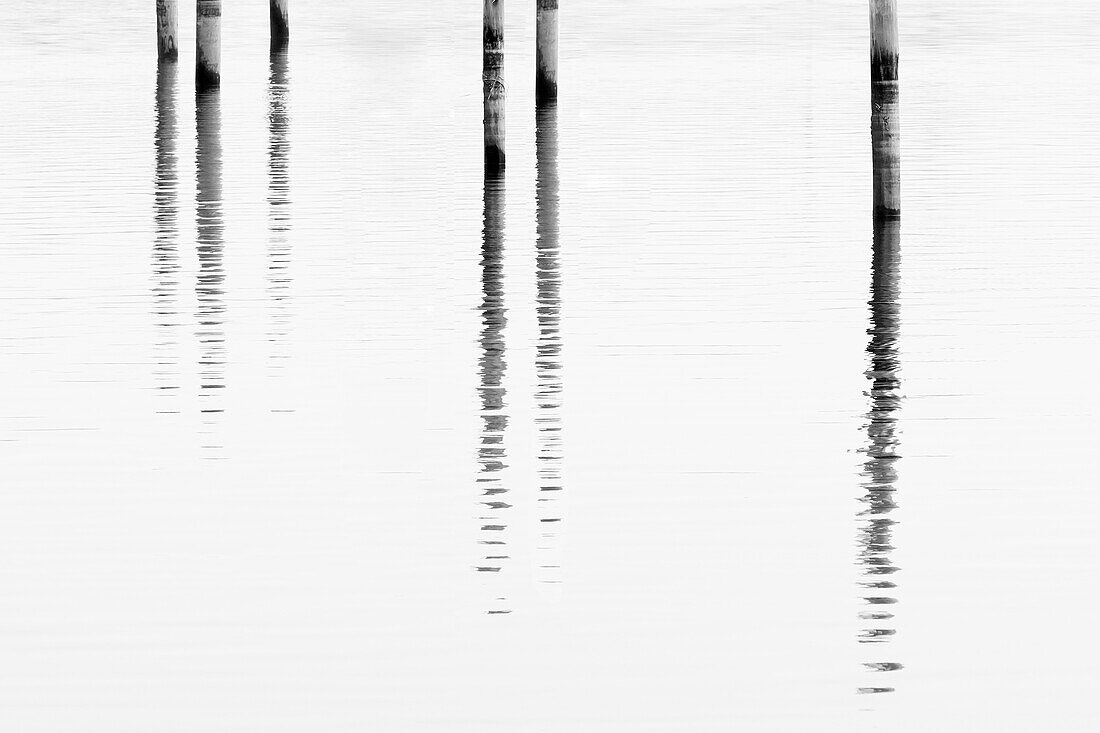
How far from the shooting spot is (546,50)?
108 ft

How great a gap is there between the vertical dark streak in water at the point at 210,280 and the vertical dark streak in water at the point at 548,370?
194cm

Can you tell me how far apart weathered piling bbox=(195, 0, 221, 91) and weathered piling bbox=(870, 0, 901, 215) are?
634 inches

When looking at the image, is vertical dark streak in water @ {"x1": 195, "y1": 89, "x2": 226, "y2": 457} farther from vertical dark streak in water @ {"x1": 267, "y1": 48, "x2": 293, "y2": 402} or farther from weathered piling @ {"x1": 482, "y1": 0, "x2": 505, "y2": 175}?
weathered piling @ {"x1": 482, "y1": 0, "x2": 505, "y2": 175}

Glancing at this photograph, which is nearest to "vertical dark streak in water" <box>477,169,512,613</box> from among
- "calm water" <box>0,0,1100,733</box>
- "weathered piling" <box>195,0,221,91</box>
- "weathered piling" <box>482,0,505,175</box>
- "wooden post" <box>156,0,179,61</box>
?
"calm water" <box>0,0,1100,733</box>

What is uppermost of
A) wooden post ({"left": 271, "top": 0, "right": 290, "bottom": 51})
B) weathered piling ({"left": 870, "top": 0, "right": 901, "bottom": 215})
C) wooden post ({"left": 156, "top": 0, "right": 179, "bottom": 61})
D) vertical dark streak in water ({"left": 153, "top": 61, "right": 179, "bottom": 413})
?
wooden post ({"left": 271, "top": 0, "right": 290, "bottom": 51})

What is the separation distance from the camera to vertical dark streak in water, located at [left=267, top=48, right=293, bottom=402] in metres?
16.0

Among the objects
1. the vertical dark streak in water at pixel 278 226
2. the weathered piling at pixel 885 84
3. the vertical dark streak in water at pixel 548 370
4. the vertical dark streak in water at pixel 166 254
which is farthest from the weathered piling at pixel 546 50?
the weathered piling at pixel 885 84

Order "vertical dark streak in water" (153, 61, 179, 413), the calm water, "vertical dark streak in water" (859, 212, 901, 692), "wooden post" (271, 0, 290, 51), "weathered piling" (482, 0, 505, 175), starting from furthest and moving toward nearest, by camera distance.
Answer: "wooden post" (271, 0, 290, 51) < "weathered piling" (482, 0, 505, 175) < "vertical dark streak in water" (153, 61, 179, 413) < "vertical dark streak in water" (859, 212, 901, 692) < the calm water

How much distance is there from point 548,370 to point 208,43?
2255cm

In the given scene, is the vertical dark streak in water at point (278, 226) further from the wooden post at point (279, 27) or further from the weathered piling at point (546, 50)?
the wooden post at point (279, 27)

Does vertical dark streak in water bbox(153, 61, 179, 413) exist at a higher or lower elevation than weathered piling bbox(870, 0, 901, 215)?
lower

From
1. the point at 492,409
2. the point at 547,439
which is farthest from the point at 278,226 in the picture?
the point at 547,439

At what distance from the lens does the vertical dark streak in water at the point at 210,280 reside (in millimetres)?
14016

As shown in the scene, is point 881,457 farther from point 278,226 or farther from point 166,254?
point 278,226
